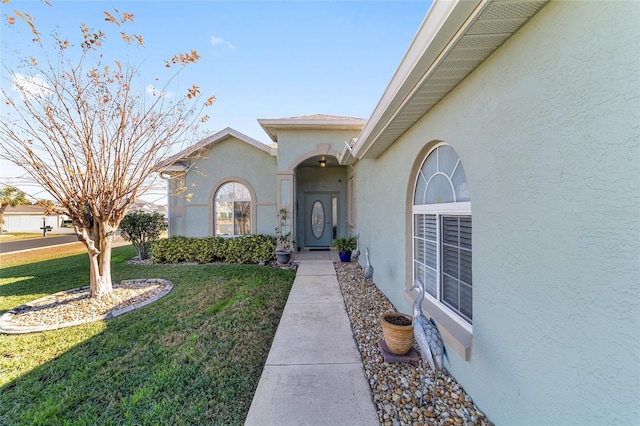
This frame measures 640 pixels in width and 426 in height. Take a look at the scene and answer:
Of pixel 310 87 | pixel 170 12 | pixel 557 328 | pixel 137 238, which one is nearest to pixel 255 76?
pixel 310 87

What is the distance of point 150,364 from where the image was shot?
341cm

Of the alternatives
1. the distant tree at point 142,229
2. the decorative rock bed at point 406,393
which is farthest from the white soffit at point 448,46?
the distant tree at point 142,229

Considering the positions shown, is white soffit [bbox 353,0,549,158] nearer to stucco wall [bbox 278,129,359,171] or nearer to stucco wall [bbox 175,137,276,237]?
stucco wall [bbox 278,129,359,171]

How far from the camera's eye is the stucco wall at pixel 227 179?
1079cm

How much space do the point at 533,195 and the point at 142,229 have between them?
1177 cm

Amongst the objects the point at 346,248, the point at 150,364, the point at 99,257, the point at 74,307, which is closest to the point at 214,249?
the point at 99,257

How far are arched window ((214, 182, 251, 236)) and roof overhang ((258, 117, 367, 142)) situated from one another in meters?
2.92

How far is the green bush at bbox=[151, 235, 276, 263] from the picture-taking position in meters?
9.56

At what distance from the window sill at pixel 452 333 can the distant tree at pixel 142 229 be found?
10495mm

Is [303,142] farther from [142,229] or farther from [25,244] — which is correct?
[25,244]

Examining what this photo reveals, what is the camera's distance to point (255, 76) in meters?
8.32

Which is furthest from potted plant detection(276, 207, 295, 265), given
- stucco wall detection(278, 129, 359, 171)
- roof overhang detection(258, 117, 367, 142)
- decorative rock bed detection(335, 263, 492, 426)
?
decorative rock bed detection(335, 263, 492, 426)

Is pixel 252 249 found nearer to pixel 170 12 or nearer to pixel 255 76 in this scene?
pixel 255 76

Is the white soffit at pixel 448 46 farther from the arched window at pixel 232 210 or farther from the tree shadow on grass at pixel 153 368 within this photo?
the arched window at pixel 232 210
